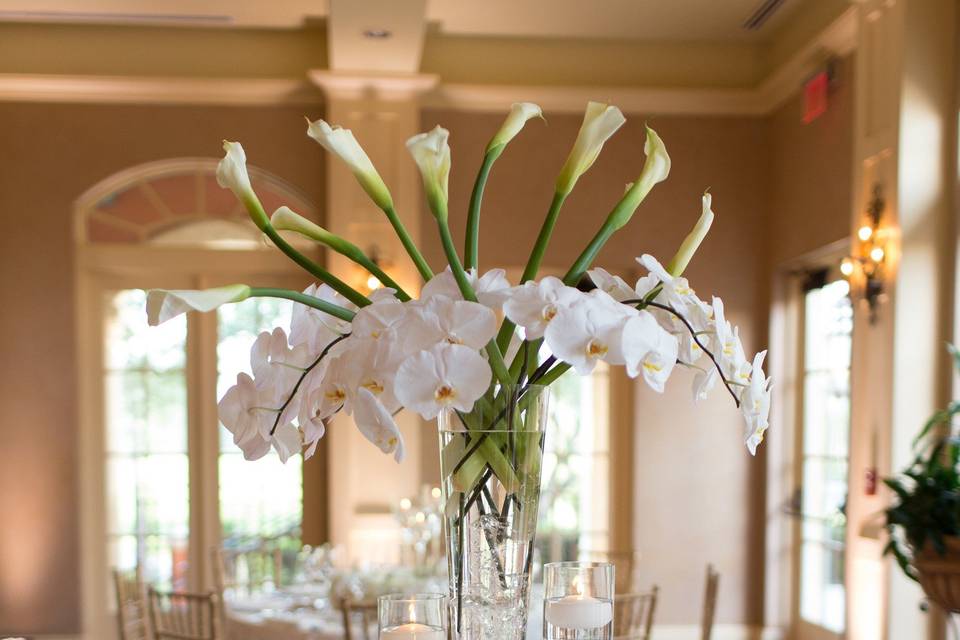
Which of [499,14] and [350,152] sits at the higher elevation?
[499,14]

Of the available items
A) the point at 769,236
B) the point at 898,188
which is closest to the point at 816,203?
the point at 769,236

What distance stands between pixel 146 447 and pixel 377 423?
649 centimetres

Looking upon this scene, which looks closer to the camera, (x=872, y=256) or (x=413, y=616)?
(x=413, y=616)

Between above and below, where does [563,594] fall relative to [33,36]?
below

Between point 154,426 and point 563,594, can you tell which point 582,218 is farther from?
point 563,594

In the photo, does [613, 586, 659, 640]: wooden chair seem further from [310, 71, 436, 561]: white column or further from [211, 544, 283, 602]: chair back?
[310, 71, 436, 561]: white column

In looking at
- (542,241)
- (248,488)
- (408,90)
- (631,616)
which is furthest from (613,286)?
(248,488)

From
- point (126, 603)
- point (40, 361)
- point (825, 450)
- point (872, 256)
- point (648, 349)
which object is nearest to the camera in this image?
point (648, 349)

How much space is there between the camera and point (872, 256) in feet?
17.5

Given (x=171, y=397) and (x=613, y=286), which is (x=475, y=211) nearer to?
(x=613, y=286)

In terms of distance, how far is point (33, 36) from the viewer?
702cm

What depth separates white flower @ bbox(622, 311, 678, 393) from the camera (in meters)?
1.16

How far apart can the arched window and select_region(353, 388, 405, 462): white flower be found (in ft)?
20.2

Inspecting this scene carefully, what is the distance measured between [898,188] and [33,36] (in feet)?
17.3
